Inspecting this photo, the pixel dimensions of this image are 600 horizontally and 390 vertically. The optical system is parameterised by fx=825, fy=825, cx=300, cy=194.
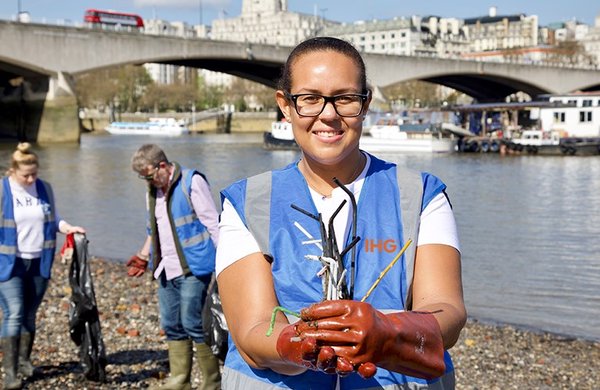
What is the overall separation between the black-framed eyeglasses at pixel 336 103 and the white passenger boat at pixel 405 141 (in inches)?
1575

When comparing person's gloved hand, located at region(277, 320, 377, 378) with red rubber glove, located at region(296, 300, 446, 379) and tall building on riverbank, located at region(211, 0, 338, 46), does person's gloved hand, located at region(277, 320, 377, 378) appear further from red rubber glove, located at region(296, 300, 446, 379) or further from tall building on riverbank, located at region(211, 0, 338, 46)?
tall building on riverbank, located at region(211, 0, 338, 46)

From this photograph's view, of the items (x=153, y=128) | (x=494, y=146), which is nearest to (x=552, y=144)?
(x=494, y=146)

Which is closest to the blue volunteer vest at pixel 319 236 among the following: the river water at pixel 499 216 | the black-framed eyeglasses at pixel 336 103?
the black-framed eyeglasses at pixel 336 103

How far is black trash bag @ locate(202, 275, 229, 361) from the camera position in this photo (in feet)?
14.5

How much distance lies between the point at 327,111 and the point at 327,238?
28 cm

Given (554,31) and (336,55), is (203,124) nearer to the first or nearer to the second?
(336,55)

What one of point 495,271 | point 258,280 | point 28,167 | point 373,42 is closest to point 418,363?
point 258,280

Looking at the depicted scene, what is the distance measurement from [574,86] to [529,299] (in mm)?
64766

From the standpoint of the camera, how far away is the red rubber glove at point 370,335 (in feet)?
4.47

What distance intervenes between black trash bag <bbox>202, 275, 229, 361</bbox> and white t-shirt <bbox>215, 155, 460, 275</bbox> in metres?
2.64

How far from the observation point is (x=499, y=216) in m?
18.9

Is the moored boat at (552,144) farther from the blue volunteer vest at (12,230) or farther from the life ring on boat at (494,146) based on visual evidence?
the blue volunteer vest at (12,230)

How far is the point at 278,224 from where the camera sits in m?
1.75

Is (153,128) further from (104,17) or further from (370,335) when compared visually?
(370,335)
